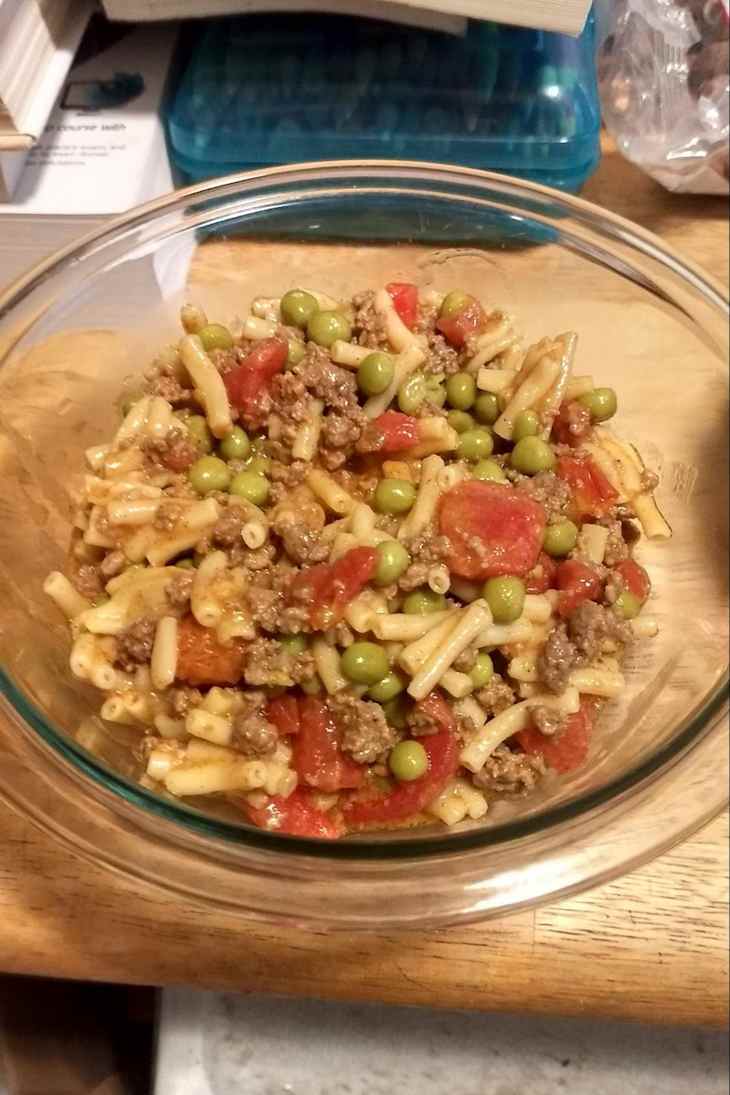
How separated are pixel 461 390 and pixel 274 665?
433 mm

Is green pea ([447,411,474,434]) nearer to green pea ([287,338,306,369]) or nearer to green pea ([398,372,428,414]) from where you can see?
green pea ([398,372,428,414])

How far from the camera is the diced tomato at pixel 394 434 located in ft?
3.71

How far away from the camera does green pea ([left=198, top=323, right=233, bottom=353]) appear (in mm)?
1210

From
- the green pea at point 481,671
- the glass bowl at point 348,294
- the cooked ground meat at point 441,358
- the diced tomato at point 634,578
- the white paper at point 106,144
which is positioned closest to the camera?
the glass bowl at point 348,294

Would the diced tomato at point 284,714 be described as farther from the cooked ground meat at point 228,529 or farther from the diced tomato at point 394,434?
the diced tomato at point 394,434

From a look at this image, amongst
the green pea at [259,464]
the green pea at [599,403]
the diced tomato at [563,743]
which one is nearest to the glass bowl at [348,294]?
the diced tomato at [563,743]

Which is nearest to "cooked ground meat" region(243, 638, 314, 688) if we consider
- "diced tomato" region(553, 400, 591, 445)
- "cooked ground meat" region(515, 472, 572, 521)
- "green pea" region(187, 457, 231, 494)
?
"green pea" region(187, 457, 231, 494)

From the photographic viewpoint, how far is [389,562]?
1004 millimetres

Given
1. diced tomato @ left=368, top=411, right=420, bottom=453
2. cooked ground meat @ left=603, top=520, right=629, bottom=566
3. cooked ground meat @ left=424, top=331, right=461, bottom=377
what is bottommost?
cooked ground meat @ left=603, top=520, right=629, bottom=566

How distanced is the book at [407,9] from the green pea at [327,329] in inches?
19.0

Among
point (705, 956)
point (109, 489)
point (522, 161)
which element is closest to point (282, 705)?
point (109, 489)

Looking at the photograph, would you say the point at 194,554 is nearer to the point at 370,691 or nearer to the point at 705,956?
the point at 370,691

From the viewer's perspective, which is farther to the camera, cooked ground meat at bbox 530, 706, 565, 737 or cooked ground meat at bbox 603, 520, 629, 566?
cooked ground meat at bbox 603, 520, 629, 566

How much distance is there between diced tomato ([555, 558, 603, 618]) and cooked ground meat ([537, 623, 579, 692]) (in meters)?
0.04
